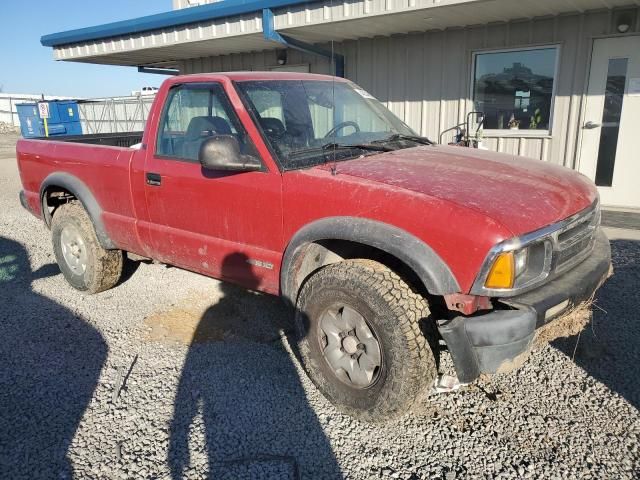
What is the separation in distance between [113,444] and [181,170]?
187 cm

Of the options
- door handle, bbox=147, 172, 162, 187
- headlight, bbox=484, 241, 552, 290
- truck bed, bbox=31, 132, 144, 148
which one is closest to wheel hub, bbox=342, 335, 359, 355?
headlight, bbox=484, 241, 552, 290

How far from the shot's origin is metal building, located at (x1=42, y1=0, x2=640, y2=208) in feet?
23.0

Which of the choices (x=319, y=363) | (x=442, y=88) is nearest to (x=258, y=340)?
(x=319, y=363)

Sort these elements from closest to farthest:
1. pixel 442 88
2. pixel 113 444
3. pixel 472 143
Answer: pixel 113 444
pixel 472 143
pixel 442 88

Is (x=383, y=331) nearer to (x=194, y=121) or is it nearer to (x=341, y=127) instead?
(x=341, y=127)

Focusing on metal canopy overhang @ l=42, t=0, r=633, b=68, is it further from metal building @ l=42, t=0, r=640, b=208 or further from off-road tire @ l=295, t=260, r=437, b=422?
off-road tire @ l=295, t=260, r=437, b=422

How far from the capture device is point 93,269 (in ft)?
15.5

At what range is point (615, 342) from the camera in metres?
3.73

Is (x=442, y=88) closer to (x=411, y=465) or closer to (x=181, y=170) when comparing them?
(x=181, y=170)

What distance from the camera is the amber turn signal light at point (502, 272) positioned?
2408 mm

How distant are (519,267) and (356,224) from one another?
85 centimetres

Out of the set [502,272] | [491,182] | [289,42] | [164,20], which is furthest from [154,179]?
[164,20]

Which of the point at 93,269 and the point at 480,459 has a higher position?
the point at 93,269

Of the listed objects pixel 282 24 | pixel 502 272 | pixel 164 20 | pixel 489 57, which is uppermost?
pixel 164 20
